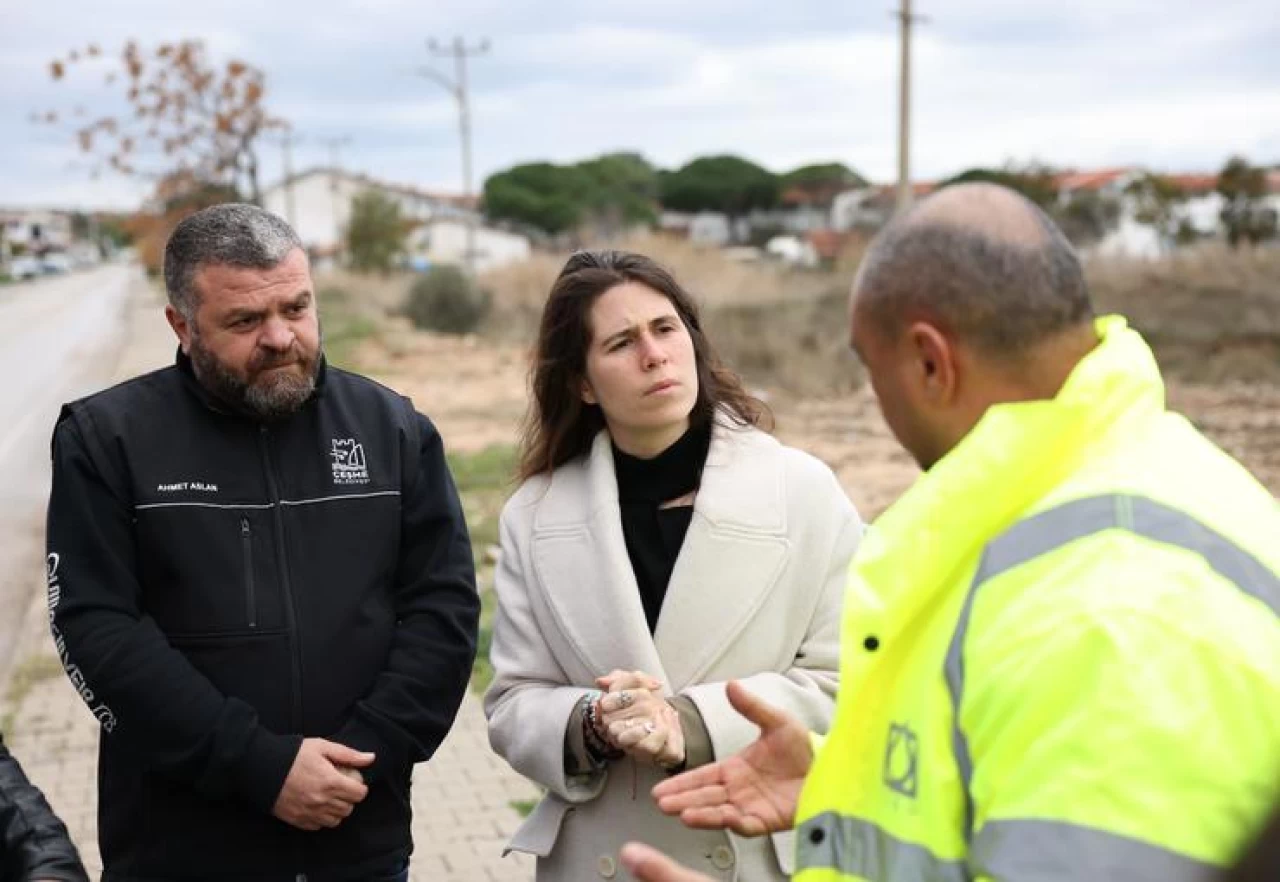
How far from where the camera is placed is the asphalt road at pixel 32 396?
10242 millimetres

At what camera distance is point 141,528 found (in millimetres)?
2816

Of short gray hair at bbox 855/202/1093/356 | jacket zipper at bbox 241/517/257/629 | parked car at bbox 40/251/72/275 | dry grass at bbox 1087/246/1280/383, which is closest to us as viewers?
short gray hair at bbox 855/202/1093/356

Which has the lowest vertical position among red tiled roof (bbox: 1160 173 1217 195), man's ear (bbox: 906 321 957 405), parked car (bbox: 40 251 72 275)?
parked car (bbox: 40 251 72 275)

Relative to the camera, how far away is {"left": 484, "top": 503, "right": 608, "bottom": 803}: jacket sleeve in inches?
112

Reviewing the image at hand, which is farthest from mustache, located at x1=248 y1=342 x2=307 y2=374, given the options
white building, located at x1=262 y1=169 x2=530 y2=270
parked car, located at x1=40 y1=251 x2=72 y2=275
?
parked car, located at x1=40 y1=251 x2=72 y2=275

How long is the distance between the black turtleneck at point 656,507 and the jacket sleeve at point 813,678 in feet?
0.84

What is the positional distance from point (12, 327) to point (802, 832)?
1662 inches

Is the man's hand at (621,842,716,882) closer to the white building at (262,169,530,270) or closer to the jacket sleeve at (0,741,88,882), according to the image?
the jacket sleeve at (0,741,88,882)

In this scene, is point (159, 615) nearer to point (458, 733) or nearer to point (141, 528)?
point (141, 528)

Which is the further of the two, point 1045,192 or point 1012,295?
point 1045,192

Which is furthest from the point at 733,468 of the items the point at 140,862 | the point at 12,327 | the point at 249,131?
the point at 12,327

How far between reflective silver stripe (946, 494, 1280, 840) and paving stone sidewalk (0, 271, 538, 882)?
389 centimetres

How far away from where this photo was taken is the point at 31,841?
259 cm

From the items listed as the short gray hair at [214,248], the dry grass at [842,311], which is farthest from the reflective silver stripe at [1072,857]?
the dry grass at [842,311]
